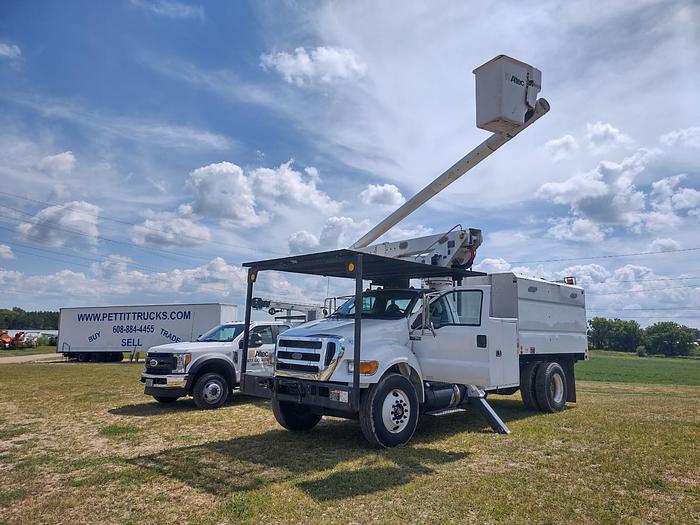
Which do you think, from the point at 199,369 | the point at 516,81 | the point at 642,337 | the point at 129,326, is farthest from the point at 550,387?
the point at 642,337

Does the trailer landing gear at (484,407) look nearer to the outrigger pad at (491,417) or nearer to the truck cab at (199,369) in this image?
the outrigger pad at (491,417)

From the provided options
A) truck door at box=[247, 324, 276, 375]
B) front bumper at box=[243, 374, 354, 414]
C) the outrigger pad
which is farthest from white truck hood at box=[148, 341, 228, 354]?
the outrigger pad

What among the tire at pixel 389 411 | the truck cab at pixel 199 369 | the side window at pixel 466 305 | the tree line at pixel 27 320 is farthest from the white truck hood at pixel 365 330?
the tree line at pixel 27 320

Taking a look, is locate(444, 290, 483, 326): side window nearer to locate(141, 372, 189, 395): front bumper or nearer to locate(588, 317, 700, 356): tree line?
locate(141, 372, 189, 395): front bumper

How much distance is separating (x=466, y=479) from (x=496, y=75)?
6.41 metres

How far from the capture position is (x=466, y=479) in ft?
18.7

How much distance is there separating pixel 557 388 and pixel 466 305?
443 cm

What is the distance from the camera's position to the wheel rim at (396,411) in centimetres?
713

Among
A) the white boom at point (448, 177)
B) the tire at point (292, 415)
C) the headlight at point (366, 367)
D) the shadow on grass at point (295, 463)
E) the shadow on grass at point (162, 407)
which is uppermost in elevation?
the white boom at point (448, 177)

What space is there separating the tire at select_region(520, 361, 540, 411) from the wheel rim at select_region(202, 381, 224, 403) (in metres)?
6.55

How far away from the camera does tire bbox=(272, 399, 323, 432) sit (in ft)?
27.5

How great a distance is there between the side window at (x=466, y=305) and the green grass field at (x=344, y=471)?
6.04ft

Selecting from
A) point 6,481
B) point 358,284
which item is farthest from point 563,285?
point 6,481

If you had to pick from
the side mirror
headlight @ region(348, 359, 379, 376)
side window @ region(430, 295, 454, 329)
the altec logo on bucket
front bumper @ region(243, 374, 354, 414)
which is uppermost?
the altec logo on bucket
